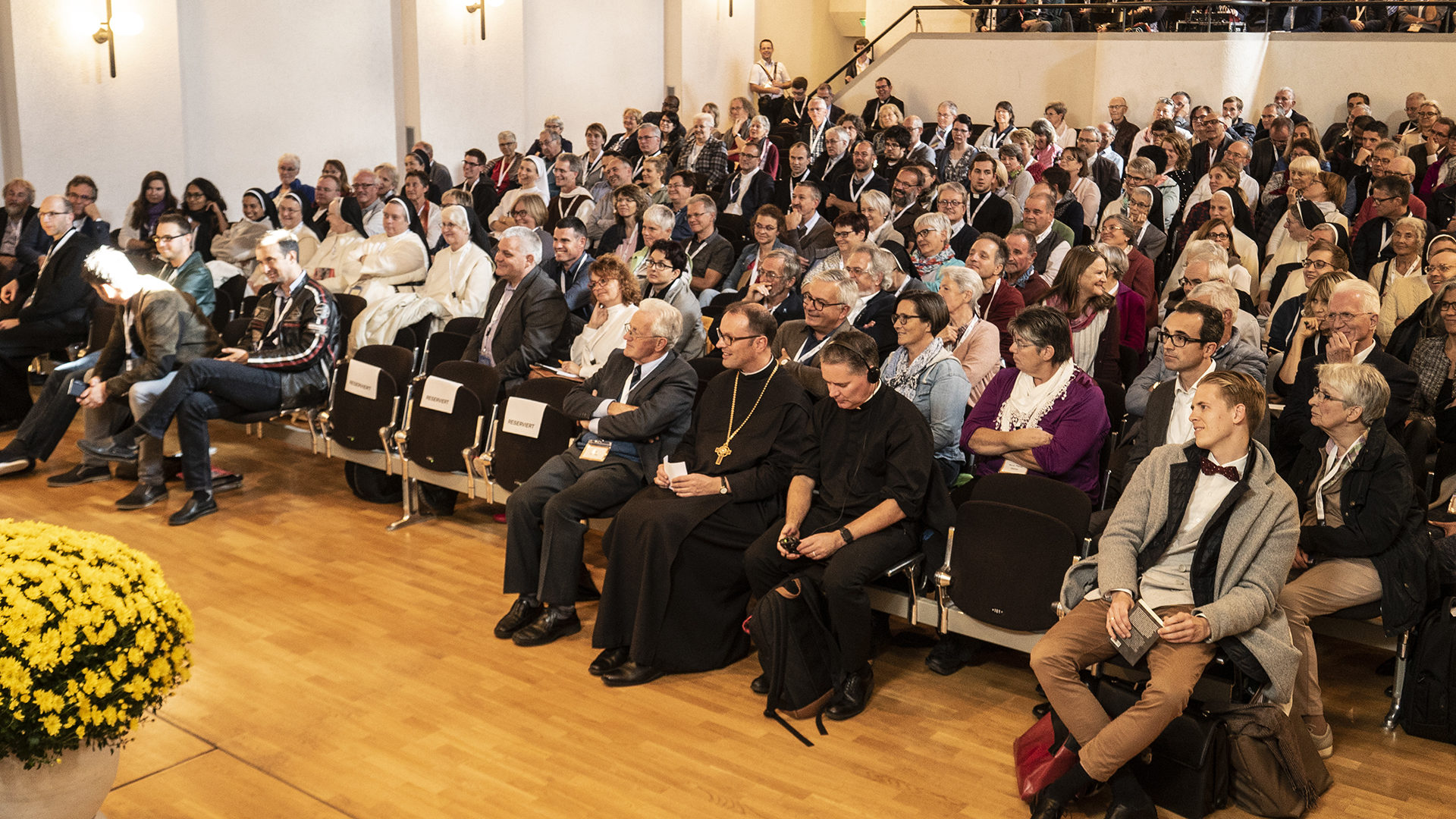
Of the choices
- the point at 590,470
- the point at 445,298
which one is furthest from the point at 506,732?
the point at 445,298

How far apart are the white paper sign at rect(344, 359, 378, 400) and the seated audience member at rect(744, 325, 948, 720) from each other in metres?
2.27

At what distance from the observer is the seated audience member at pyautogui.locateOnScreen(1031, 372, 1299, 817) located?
2.96 metres

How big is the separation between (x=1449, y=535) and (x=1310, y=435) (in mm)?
449

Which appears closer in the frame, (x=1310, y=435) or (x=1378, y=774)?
(x=1378, y=774)

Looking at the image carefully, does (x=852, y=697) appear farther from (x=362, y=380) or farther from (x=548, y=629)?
(x=362, y=380)

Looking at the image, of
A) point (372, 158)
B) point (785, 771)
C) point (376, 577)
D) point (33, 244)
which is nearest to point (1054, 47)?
point (372, 158)

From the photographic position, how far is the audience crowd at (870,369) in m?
3.20

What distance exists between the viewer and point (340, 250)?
750cm

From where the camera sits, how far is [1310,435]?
3.62 m

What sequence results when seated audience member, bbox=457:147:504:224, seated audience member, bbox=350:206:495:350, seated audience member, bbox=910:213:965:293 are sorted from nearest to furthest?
seated audience member, bbox=910:213:965:293 < seated audience member, bbox=350:206:495:350 < seated audience member, bbox=457:147:504:224

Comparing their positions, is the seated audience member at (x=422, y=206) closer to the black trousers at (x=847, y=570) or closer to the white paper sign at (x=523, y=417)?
the white paper sign at (x=523, y=417)

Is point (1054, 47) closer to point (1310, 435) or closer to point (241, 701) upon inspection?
point (1310, 435)

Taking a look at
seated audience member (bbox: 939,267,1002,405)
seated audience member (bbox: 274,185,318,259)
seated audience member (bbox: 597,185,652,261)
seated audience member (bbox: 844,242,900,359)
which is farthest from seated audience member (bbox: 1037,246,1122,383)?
seated audience member (bbox: 274,185,318,259)

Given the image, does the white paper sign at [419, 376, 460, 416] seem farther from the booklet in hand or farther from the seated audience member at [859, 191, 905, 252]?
the booklet in hand
